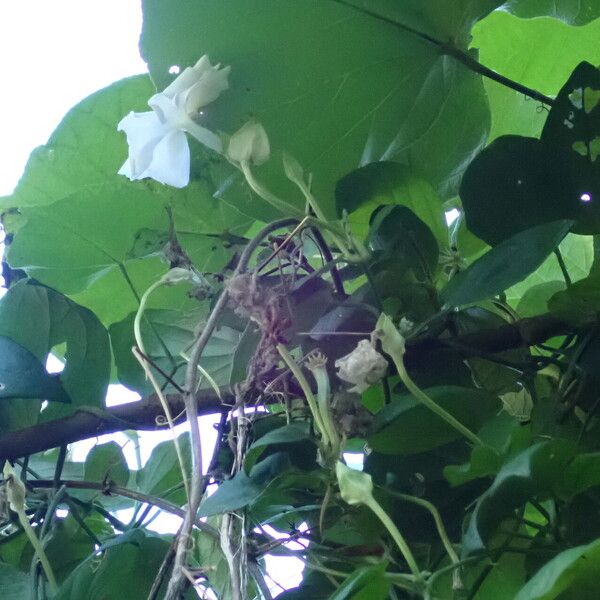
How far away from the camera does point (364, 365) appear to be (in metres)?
0.31

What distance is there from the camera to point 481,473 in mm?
284

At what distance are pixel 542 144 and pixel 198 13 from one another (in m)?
0.19

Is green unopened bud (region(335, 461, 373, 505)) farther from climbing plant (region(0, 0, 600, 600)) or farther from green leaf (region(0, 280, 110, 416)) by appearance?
green leaf (region(0, 280, 110, 416))

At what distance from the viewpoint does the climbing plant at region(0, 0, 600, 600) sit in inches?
13.0

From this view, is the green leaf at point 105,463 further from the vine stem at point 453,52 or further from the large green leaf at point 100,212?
the vine stem at point 453,52

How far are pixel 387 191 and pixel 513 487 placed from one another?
20cm

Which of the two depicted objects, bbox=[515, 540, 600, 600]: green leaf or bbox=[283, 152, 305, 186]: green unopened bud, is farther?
bbox=[283, 152, 305, 186]: green unopened bud

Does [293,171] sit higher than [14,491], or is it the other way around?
[293,171]

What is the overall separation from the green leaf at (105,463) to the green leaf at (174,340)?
0.07m

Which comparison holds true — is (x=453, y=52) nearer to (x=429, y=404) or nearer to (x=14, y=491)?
(x=429, y=404)

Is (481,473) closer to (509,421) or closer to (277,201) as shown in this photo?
(509,421)

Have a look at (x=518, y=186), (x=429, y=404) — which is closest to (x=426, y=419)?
(x=429, y=404)

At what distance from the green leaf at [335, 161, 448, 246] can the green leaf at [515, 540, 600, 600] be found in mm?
222

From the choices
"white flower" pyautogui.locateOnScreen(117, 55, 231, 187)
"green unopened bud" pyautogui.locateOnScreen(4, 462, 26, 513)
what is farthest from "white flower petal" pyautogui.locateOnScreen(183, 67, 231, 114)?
"green unopened bud" pyautogui.locateOnScreen(4, 462, 26, 513)
